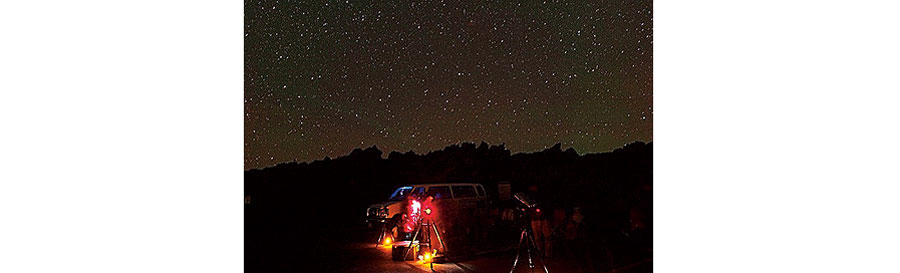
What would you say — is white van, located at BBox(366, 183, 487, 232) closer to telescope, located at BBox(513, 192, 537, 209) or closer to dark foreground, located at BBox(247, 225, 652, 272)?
dark foreground, located at BBox(247, 225, 652, 272)

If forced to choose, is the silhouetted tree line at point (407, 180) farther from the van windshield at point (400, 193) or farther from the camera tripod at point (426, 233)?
the camera tripod at point (426, 233)

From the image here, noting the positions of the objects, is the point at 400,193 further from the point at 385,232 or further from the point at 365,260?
the point at 365,260

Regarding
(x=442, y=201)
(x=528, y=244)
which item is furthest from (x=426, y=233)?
(x=528, y=244)

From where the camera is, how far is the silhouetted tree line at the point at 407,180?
4355 mm

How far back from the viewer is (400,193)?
4.51 m

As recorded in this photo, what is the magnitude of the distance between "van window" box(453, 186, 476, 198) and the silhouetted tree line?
0.06 meters

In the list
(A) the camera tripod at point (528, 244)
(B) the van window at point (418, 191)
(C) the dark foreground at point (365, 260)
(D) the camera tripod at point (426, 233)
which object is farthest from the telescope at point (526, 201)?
(B) the van window at point (418, 191)

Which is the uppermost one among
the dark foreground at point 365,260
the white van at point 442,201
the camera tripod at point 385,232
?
the white van at point 442,201

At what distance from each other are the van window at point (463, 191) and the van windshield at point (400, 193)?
32cm

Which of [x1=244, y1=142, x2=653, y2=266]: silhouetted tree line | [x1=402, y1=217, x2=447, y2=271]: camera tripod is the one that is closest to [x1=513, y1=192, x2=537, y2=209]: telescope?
[x1=402, y1=217, x2=447, y2=271]: camera tripod
